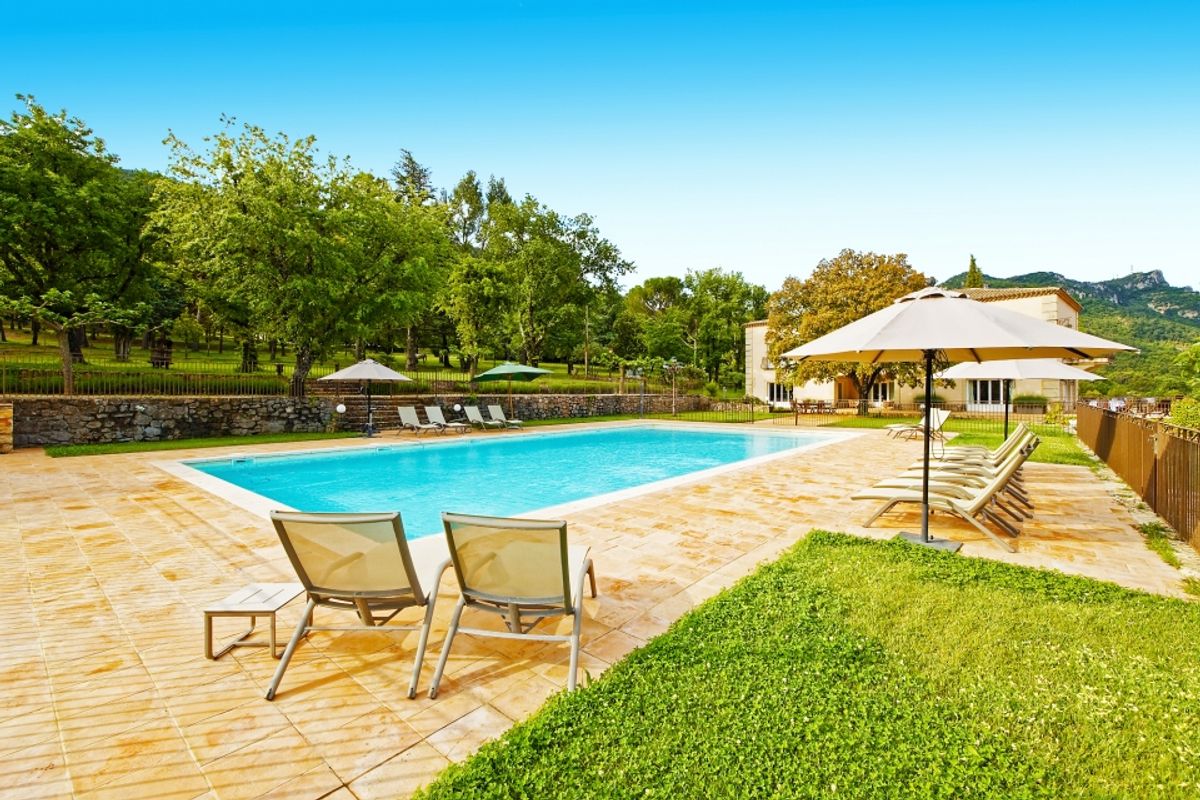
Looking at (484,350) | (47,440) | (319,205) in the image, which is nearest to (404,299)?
(319,205)

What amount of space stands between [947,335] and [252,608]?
5432 millimetres

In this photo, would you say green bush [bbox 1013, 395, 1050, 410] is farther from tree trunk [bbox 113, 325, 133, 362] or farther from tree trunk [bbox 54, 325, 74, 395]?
tree trunk [bbox 113, 325, 133, 362]

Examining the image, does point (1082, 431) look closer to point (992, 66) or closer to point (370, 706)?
point (992, 66)

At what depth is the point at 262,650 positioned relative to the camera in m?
3.20

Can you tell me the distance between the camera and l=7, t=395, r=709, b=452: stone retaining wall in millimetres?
12766

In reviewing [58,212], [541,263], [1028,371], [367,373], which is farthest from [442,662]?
[541,263]

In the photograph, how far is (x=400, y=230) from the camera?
18.5 meters

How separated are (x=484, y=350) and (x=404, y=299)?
7.33 m

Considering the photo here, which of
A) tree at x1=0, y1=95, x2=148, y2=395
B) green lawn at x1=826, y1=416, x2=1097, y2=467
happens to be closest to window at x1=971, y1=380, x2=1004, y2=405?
green lawn at x1=826, y1=416, x2=1097, y2=467

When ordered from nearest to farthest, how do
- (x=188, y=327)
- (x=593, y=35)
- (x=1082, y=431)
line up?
(x=593, y=35) → (x=1082, y=431) → (x=188, y=327)

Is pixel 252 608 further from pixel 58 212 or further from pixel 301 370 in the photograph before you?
pixel 58 212

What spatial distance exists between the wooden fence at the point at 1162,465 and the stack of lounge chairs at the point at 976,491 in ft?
3.92

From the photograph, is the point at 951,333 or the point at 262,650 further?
the point at 951,333

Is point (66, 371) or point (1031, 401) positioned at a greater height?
point (66, 371)
